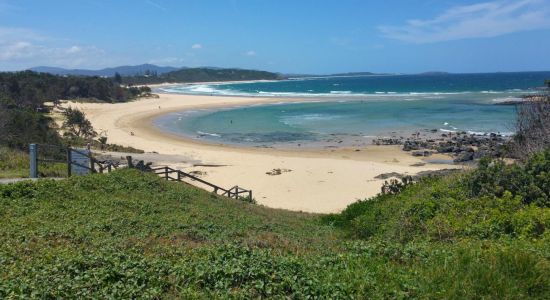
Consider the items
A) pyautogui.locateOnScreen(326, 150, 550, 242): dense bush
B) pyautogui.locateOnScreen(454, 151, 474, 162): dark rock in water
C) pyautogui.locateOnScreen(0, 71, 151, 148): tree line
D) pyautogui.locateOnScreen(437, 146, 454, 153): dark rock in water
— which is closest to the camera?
pyautogui.locateOnScreen(326, 150, 550, 242): dense bush

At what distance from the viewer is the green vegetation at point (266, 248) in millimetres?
4672

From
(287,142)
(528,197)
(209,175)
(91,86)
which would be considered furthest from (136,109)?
(528,197)

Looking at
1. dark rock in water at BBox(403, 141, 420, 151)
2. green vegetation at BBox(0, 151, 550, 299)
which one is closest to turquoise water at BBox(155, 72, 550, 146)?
dark rock in water at BBox(403, 141, 420, 151)

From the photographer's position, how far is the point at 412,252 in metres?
5.82

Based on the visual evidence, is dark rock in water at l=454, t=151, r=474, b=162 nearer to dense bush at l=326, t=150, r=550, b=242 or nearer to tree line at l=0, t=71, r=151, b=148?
dense bush at l=326, t=150, r=550, b=242

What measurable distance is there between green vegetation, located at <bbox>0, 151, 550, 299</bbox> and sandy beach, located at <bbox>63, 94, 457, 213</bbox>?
33.9ft

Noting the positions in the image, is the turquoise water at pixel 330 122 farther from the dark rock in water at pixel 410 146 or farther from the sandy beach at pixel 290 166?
the sandy beach at pixel 290 166

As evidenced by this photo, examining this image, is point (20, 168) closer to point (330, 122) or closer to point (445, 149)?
point (445, 149)

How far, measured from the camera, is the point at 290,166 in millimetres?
28672

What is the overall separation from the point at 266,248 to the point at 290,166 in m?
22.1

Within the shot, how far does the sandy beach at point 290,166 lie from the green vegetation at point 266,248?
33.9 feet

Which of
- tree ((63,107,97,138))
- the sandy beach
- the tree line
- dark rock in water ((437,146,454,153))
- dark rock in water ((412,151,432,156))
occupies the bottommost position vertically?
the sandy beach

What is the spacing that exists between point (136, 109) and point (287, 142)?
35.8m

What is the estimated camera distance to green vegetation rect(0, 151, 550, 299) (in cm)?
467
